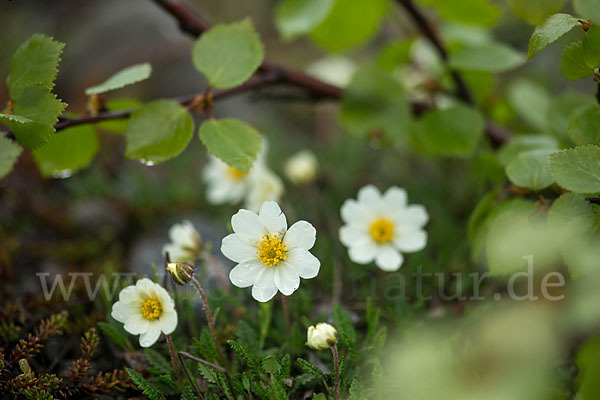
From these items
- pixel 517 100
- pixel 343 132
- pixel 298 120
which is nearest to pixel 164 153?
pixel 517 100

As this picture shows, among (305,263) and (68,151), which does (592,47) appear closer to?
(305,263)

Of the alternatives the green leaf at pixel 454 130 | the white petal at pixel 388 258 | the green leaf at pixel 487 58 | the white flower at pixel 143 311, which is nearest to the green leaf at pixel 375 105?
the green leaf at pixel 454 130

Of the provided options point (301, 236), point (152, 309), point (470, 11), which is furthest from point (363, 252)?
point (470, 11)

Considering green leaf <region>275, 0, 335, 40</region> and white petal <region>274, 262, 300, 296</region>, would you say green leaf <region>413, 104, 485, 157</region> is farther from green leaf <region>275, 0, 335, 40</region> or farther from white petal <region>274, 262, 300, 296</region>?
white petal <region>274, 262, 300, 296</region>

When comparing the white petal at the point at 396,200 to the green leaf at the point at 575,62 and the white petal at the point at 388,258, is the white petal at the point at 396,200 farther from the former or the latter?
the green leaf at the point at 575,62

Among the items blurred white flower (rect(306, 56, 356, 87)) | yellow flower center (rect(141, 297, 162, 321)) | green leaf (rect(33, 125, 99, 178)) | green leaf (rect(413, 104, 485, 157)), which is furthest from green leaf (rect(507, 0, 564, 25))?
blurred white flower (rect(306, 56, 356, 87))

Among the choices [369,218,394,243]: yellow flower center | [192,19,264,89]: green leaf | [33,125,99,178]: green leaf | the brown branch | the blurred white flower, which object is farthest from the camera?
the blurred white flower

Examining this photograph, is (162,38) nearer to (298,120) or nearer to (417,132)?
(298,120)
